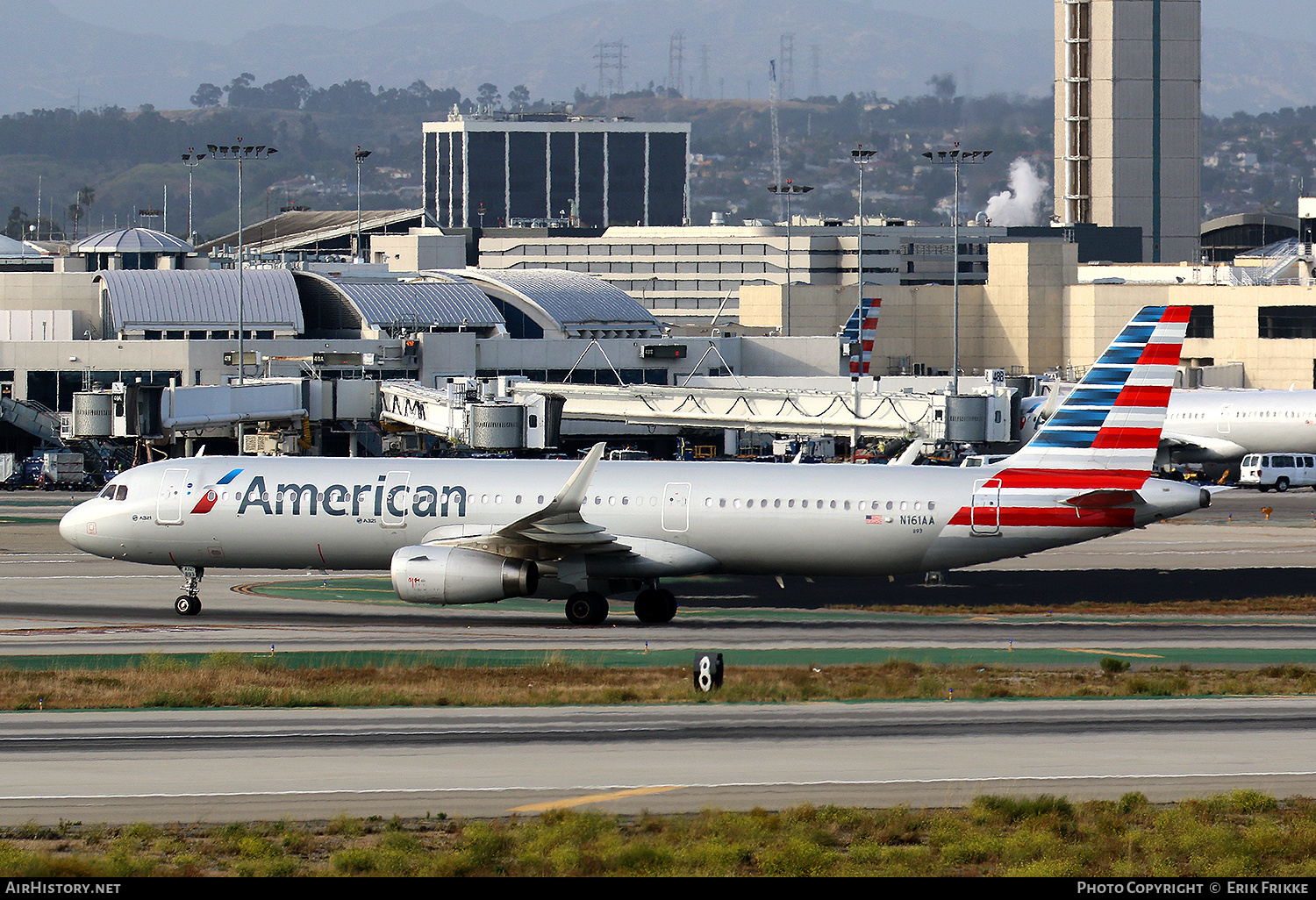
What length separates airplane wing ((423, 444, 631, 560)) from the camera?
46.2m

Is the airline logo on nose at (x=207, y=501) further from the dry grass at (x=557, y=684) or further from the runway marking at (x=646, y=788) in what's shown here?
the runway marking at (x=646, y=788)

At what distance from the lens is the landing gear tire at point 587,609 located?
48.0m

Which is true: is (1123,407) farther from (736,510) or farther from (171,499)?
(171,499)

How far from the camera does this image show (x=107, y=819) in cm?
2419

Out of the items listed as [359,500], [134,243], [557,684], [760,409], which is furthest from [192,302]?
[557,684]

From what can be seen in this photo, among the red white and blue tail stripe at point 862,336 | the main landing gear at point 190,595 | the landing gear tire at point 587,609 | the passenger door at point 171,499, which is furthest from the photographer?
the red white and blue tail stripe at point 862,336

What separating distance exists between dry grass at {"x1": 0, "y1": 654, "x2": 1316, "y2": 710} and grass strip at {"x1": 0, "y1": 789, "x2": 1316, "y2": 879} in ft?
34.8

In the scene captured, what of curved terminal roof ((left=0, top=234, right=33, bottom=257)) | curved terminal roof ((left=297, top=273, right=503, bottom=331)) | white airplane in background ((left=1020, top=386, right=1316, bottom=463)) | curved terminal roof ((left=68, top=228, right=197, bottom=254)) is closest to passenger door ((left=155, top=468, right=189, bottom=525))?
white airplane in background ((left=1020, top=386, right=1316, bottom=463))

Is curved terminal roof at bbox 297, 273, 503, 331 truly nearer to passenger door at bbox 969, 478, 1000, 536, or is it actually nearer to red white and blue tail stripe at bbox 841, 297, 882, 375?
red white and blue tail stripe at bbox 841, 297, 882, 375

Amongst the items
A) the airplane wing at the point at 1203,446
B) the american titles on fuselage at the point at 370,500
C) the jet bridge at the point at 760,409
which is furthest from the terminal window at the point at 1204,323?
the american titles on fuselage at the point at 370,500

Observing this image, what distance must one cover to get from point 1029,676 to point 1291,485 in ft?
207

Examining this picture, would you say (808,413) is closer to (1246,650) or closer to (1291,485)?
(1291,485)

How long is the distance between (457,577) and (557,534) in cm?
289

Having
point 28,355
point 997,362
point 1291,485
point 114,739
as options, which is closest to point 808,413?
point 1291,485
